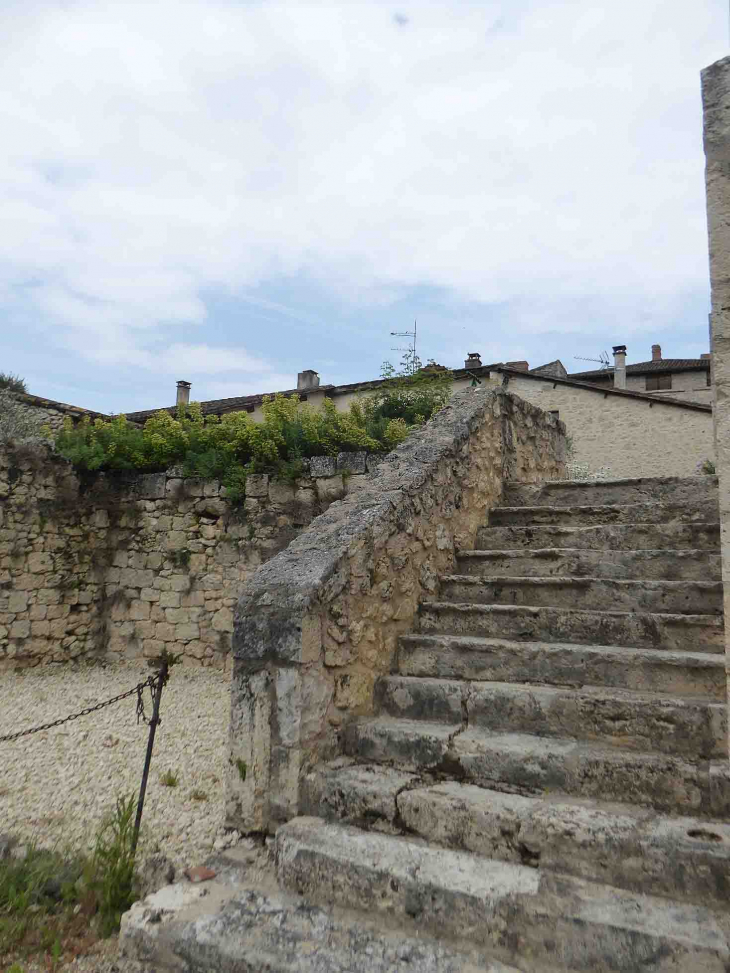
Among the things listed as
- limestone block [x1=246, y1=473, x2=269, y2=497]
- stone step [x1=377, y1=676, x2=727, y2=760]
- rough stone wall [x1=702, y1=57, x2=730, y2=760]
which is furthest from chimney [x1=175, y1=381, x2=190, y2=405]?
rough stone wall [x1=702, y1=57, x2=730, y2=760]

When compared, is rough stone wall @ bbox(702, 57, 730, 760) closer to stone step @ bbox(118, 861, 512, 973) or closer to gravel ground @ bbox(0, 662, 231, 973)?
stone step @ bbox(118, 861, 512, 973)

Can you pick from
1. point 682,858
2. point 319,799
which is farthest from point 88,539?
point 682,858

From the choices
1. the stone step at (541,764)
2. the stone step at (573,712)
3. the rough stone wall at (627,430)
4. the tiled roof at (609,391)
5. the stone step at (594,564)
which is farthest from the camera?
the rough stone wall at (627,430)

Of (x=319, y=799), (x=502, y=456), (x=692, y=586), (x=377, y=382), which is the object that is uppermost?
(x=377, y=382)

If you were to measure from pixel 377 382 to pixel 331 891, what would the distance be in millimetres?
13209

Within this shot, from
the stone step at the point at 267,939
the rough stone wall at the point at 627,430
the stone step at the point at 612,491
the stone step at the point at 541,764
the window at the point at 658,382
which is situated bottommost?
the stone step at the point at 267,939

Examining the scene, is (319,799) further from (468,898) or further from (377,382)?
(377,382)

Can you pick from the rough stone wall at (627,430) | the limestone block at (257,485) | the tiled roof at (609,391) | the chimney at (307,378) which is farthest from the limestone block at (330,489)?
the chimney at (307,378)

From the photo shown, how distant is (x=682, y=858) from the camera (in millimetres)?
2096

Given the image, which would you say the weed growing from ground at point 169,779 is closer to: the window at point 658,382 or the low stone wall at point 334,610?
the low stone wall at point 334,610

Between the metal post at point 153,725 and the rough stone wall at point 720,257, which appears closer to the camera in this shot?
the rough stone wall at point 720,257

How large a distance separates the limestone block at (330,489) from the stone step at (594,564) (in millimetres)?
2450

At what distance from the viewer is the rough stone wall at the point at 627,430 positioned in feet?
52.6

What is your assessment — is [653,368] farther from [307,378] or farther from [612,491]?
[612,491]
